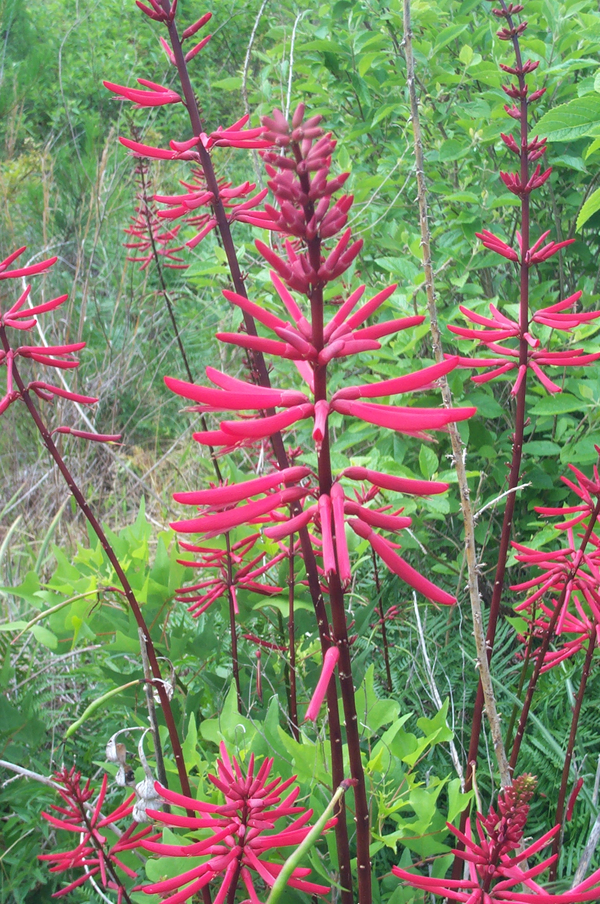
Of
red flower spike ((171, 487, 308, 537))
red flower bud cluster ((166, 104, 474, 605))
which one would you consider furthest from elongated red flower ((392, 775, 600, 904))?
red flower spike ((171, 487, 308, 537))

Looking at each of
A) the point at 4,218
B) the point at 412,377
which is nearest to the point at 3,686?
the point at 412,377

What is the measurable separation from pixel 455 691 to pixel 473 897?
1.37 meters

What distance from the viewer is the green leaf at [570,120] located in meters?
1.28

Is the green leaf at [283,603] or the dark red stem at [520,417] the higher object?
the dark red stem at [520,417]

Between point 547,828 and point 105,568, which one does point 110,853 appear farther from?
point 547,828

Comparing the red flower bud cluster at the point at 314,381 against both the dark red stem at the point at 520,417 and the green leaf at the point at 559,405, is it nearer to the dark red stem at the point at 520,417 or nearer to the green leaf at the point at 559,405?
the dark red stem at the point at 520,417

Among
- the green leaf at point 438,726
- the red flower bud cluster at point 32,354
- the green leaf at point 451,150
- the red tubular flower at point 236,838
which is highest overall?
the green leaf at point 451,150

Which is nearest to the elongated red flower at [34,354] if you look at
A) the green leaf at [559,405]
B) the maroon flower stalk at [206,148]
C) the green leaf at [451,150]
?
the maroon flower stalk at [206,148]

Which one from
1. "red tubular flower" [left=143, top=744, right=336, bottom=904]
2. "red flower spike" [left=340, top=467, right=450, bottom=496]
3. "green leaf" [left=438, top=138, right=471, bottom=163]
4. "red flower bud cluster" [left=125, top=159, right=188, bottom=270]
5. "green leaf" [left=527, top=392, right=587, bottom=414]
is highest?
"green leaf" [left=438, top=138, right=471, bottom=163]

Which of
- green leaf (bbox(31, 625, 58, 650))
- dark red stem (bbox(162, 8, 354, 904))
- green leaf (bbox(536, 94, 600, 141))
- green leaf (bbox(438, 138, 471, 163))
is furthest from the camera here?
green leaf (bbox(438, 138, 471, 163))

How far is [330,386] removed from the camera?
252cm

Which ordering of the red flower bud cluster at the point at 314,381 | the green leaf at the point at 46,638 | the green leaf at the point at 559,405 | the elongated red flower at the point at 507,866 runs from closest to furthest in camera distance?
the red flower bud cluster at the point at 314,381, the elongated red flower at the point at 507,866, the green leaf at the point at 46,638, the green leaf at the point at 559,405

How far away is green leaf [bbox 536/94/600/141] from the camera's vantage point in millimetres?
1278

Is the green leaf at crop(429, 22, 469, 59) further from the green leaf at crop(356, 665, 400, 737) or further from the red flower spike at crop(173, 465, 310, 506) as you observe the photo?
the red flower spike at crop(173, 465, 310, 506)
